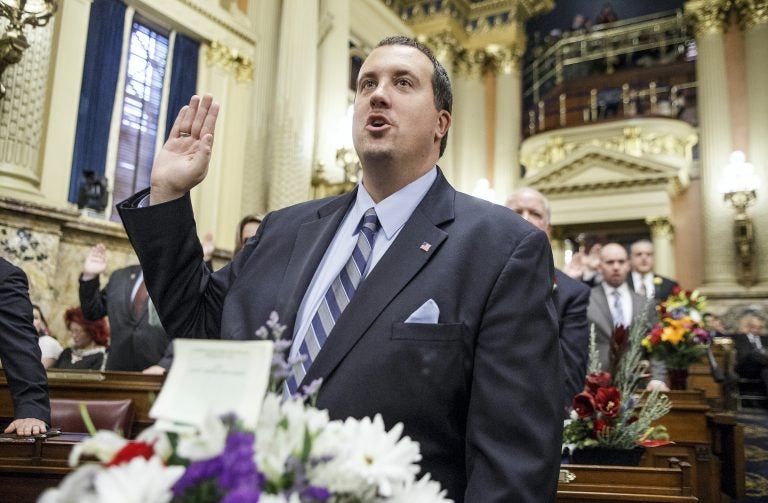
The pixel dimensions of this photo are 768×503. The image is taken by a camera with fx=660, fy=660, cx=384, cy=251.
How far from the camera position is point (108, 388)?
309 cm

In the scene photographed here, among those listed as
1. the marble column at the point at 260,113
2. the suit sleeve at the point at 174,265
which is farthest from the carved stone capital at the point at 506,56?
the suit sleeve at the point at 174,265

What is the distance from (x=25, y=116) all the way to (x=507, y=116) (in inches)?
375

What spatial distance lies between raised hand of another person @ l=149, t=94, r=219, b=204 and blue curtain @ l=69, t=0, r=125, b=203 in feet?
17.7

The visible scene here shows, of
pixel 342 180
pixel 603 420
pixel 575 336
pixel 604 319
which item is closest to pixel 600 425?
pixel 603 420

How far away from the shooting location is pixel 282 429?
26.8 inches

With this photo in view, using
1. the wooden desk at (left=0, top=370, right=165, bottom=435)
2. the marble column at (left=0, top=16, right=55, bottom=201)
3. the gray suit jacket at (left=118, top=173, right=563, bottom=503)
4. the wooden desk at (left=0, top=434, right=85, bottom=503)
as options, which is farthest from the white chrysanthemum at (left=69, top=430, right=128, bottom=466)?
the marble column at (left=0, top=16, right=55, bottom=201)

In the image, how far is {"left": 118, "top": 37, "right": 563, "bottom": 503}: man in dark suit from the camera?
1.15 meters

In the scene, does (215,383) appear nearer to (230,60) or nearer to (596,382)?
(596,382)

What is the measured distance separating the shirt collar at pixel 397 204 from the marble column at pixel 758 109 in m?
10.9

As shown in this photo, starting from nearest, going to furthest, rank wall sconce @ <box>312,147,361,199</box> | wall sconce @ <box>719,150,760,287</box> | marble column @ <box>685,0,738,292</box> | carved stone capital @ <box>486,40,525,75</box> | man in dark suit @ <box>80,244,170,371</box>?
1. man in dark suit @ <box>80,244,170,371</box>
2. wall sconce @ <box>312,147,361,199</box>
3. wall sconce @ <box>719,150,760,287</box>
4. marble column @ <box>685,0,738,292</box>
5. carved stone capital @ <box>486,40,525,75</box>

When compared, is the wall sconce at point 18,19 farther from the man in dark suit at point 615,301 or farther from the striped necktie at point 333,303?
the striped necktie at point 333,303

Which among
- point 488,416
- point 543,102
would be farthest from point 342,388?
point 543,102

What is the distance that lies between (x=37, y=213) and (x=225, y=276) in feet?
14.7

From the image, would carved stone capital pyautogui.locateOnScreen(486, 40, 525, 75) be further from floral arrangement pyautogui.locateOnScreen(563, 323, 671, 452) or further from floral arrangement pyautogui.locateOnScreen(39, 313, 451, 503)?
floral arrangement pyautogui.locateOnScreen(39, 313, 451, 503)
